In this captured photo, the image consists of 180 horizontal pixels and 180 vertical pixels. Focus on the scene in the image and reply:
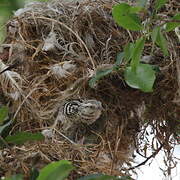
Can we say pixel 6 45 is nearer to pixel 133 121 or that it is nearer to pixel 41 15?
pixel 41 15

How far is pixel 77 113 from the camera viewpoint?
2.99ft

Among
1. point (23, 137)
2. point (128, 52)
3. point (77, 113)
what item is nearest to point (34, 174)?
point (23, 137)

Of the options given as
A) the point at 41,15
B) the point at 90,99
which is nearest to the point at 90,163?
the point at 90,99

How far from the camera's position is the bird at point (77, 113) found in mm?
907

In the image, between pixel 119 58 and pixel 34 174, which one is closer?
pixel 34 174

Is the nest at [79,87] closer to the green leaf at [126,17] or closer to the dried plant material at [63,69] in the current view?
the dried plant material at [63,69]

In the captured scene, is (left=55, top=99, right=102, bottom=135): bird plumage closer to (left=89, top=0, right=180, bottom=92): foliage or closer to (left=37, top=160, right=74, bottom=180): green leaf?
(left=89, top=0, right=180, bottom=92): foliage

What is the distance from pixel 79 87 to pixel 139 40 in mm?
207

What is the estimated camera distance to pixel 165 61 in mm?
974

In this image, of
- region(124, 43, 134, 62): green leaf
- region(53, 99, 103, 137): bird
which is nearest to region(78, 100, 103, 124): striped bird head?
region(53, 99, 103, 137): bird

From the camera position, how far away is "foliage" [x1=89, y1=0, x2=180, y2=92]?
0.78 metres

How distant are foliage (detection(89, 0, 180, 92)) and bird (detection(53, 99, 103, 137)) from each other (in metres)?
0.04

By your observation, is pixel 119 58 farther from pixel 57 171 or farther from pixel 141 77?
pixel 57 171

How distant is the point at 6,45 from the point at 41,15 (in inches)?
4.3
